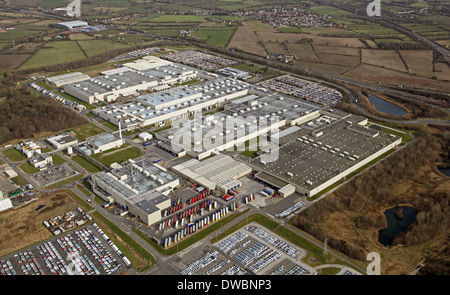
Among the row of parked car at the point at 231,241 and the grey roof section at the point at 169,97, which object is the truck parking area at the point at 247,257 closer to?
the row of parked car at the point at 231,241

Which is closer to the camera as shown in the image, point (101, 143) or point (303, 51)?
point (101, 143)

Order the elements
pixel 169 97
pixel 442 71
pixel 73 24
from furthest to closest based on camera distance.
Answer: pixel 73 24 → pixel 442 71 → pixel 169 97

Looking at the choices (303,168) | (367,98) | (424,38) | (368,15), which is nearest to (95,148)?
(303,168)

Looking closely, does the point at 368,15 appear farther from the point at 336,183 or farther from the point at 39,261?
the point at 39,261

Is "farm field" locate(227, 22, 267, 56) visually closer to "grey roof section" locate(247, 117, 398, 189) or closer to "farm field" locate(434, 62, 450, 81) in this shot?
"farm field" locate(434, 62, 450, 81)

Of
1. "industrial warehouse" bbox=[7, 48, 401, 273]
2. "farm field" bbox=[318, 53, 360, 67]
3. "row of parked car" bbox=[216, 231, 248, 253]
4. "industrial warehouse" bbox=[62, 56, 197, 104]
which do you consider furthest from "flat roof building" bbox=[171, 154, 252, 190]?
"farm field" bbox=[318, 53, 360, 67]

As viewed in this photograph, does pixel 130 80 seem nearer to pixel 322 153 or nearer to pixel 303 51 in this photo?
pixel 322 153

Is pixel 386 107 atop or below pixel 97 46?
below

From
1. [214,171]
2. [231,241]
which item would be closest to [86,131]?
[214,171]
